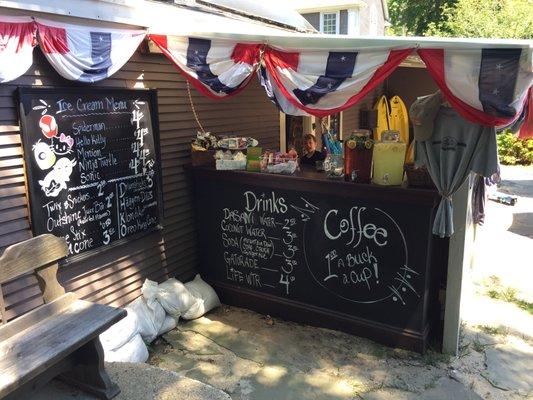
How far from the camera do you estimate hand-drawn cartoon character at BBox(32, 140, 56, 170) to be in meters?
3.28

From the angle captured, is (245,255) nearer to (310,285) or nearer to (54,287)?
(310,285)

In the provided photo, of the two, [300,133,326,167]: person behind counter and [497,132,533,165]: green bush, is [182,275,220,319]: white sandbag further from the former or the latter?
[497,132,533,165]: green bush

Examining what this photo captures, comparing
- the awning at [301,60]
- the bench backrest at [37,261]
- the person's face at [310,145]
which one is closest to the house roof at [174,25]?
the awning at [301,60]

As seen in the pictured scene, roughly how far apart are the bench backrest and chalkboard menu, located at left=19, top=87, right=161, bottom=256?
0.59 m

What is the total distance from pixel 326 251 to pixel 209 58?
1965 millimetres

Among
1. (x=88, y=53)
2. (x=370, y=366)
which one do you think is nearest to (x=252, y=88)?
(x=88, y=53)

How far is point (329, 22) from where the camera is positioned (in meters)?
18.9

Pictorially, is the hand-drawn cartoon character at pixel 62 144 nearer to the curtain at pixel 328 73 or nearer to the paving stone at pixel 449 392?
the curtain at pixel 328 73

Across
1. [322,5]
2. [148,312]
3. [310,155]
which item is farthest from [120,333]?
[322,5]

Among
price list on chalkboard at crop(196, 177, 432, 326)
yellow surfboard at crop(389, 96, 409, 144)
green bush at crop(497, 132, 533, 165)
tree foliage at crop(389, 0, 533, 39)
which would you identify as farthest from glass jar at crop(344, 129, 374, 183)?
tree foliage at crop(389, 0, 533, 39)

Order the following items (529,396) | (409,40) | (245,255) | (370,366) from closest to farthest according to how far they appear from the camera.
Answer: (409,40) < (529,396) < (370,366) < (245,255)

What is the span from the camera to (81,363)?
273 cm

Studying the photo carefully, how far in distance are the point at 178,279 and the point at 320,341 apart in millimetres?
1592

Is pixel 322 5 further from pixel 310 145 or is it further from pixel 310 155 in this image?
pixel 310 155
